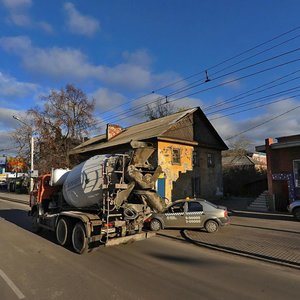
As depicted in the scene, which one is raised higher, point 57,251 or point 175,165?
point 175,165

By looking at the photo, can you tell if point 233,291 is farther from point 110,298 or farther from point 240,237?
point 240,237

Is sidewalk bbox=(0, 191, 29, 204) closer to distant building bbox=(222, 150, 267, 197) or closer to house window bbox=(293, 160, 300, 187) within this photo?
distant building bbox=(222, 150, 267, 197)

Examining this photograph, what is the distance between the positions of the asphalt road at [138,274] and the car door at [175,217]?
3.42 m

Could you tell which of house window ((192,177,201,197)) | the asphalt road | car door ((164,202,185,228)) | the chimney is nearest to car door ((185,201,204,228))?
car door ((164,202,185,228))

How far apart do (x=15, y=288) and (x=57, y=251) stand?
384 cm

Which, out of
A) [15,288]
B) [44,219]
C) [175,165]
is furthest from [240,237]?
[175,165]

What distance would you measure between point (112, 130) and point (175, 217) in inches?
942

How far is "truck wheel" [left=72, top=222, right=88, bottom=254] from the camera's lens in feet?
33.6

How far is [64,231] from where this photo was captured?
11562 millimetres

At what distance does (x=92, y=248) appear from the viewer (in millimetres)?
10461

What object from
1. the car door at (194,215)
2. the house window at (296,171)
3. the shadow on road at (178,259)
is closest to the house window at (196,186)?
the house window at (296,171)

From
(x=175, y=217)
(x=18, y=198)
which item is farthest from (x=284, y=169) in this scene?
(x=18, y=198)

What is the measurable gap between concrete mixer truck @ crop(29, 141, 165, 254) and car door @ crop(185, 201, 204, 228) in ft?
10.9

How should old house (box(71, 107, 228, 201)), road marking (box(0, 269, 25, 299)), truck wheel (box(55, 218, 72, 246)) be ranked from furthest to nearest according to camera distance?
old house (box(71, 107, 228, 201)) < truck wheel (box(55, 218, 72, 246)) < road marking (box(0, 269, 25, 299))
